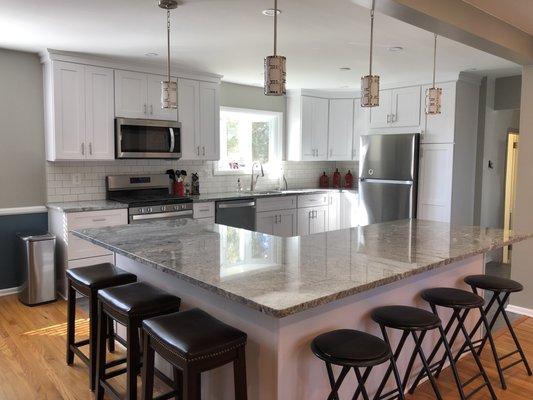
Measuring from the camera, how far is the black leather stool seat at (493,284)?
274 centimetres

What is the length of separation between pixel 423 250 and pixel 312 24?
72.8 inches

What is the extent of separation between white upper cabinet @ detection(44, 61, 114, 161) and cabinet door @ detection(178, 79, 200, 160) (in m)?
0.82

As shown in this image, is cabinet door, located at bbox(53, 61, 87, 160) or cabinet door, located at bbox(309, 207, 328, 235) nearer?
cabinet door, located at bbox(53, 61, 87, 160)

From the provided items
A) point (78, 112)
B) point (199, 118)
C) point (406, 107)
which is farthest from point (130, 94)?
point (406, 107)

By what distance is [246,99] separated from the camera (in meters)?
6.14

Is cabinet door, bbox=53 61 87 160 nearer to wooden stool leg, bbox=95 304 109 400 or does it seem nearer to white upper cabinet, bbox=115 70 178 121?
white upper cabinet, bbox=115 70 178 121

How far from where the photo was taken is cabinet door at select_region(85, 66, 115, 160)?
4.43m

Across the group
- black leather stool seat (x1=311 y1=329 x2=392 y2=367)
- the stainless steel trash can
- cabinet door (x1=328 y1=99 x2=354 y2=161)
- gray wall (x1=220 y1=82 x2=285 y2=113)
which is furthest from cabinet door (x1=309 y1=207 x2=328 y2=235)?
black leather stool seat (x1=311 y1=329 x2=392 y2=367)

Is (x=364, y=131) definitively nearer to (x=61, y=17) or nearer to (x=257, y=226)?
(x=257, y=226)

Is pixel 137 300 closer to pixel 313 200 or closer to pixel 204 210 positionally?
pixel 204 210

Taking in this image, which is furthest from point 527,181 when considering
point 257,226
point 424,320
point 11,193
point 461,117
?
point 11,193

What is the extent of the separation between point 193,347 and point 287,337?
16.2 inches

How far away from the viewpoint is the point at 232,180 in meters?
6.05

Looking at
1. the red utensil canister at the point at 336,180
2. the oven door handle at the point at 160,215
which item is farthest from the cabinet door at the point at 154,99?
the red utensil canister at the point at 336,180
